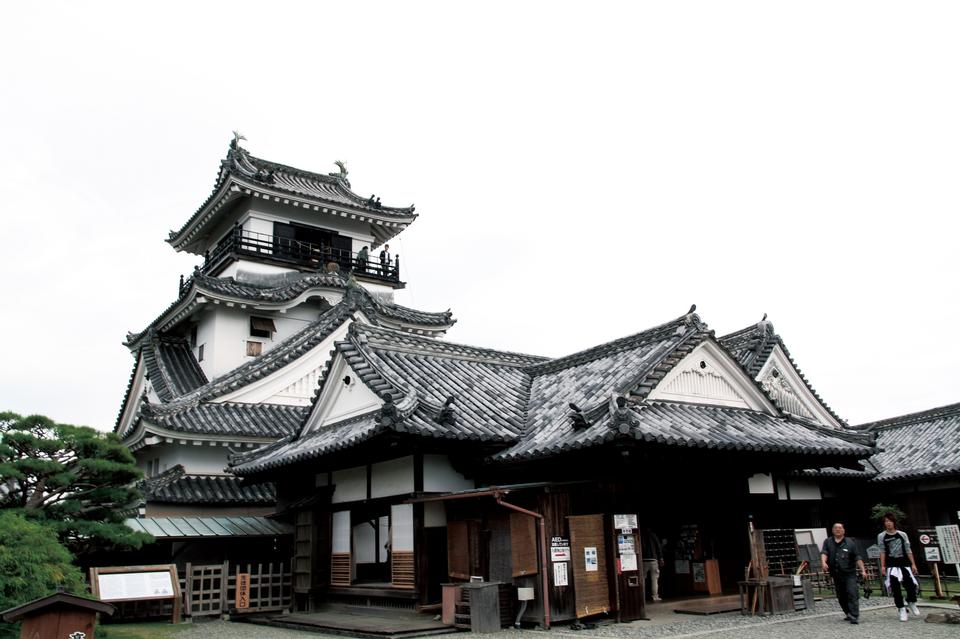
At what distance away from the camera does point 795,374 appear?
27609 mm

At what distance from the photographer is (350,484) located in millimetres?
17703

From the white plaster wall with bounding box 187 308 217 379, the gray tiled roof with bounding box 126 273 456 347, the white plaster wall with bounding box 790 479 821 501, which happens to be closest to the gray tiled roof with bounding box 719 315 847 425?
the white plaster wall with bounding box 790 479 821 501

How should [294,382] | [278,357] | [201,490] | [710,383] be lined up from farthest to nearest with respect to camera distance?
[278,357] → [294,382] → [201,490] → [710,383]

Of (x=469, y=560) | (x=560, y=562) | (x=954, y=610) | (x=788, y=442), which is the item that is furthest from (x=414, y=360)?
(x=954, y=610)

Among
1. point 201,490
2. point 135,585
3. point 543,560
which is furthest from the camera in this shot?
point 201,490

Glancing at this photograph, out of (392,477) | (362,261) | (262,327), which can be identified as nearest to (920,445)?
(392,477)

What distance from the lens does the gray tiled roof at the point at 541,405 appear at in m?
14.4

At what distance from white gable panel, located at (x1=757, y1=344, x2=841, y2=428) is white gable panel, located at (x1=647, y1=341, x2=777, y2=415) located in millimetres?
9249

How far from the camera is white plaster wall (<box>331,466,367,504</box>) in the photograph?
1719 centimetres

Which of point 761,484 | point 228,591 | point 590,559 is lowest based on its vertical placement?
point 228,591

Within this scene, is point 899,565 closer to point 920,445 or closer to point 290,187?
point 920,445

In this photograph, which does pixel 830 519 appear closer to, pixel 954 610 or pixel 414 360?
pixel 954 610

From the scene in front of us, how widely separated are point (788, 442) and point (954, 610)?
399cm

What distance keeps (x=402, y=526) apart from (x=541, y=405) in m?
4.36
